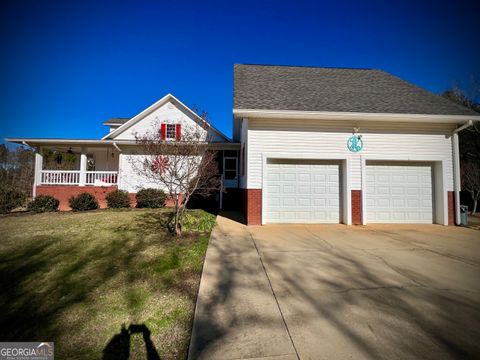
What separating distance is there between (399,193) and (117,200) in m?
13.4

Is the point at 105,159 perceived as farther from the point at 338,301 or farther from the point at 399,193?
the point at 399,193

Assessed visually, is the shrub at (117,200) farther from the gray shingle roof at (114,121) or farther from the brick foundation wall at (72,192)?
the gray shingle roof at (114,121)

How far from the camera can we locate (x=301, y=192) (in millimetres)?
8797

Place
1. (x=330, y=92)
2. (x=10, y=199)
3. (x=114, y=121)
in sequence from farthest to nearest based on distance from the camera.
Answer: (x=114, y=121) → (x=10, y=199) → (x=330, y=92)

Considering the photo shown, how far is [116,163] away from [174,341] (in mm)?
16958

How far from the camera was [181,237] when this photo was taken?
6.54m

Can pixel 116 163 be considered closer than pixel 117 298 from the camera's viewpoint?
No

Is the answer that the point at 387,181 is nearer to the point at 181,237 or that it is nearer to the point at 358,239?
the point at 358,239

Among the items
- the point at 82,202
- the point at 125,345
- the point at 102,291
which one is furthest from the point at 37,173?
the point at 125,345

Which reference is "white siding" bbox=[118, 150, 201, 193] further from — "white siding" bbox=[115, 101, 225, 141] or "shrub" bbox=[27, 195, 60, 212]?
"shrub" bbox=[27, 195, 60, 212]

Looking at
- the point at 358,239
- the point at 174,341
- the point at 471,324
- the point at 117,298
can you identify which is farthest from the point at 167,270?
the point at 358,239

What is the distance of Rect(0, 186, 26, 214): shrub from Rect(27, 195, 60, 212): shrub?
0.48 m

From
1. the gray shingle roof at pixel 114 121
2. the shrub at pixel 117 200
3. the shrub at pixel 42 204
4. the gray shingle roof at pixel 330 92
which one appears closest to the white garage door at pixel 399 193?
the gray shingle roof at pixel 330 92

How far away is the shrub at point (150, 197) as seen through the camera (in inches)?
488
